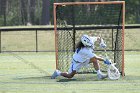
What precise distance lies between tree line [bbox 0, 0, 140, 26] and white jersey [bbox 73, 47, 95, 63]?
99.8ft

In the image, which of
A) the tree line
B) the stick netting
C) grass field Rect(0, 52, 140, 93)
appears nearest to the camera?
grass field Rect(0, 52, 140, 93)

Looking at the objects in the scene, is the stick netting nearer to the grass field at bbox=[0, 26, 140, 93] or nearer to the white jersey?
the grass field at bbox=[0, 26, 140, 93]

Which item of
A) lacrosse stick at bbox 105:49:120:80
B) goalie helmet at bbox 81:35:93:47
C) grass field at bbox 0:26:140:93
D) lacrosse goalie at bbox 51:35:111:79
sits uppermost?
goalie helmet at bbox 81:35:93:47

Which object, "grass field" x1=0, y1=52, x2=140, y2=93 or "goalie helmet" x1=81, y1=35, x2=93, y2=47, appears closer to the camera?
"grass field" x1=0, y1=52, x2=140, y2=93

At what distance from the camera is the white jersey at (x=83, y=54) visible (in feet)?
48.0

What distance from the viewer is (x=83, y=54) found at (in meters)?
14.7

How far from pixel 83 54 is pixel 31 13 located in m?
41.8

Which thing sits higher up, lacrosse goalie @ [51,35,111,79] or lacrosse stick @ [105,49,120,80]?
lacrosse goalie @ [51,35,111,79]

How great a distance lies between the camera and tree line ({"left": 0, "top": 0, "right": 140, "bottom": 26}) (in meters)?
47.1

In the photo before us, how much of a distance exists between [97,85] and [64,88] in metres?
0.99

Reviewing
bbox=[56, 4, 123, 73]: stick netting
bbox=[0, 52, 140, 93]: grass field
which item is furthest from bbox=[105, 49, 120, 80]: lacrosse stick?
bbox=[56, 4, 123, 73]: stick netting

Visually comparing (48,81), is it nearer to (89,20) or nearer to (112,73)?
(112,73)

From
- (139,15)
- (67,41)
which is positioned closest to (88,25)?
(67,41)

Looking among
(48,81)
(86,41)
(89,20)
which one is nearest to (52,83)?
(48,81)
